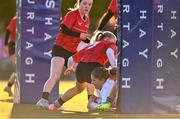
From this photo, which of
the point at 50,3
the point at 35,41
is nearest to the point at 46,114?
the point at 35,41

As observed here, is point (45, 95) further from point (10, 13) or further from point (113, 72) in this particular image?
point (10, 13)

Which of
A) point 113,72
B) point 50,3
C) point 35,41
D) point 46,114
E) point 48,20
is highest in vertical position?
point 50,3

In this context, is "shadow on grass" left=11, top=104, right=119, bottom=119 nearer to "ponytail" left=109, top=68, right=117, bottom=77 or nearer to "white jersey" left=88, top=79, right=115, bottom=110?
"white jersey" left=88, top=79, right=115, bottom=110

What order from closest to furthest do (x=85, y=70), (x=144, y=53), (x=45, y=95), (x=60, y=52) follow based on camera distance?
(x=144, y=53) < (x=85, y=70) < (x=45, y=95) < (x=60, y=52)

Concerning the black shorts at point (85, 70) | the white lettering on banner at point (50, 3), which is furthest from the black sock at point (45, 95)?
the white lettering on banner at point (50, 3)

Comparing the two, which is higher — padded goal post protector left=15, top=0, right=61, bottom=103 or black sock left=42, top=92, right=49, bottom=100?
padded goal post protector left=15, top=0, right=61, bottom=103

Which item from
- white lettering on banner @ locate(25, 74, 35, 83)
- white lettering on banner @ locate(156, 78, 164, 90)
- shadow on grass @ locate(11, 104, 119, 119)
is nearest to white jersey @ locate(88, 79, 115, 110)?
shadow on grass @ locate(11, 104, 119, 119)

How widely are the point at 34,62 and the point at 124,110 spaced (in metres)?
1.87

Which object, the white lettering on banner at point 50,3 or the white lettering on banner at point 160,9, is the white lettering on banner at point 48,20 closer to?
the white lettering on banner at point 50,3

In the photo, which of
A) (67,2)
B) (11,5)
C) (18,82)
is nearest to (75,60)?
(18,82)

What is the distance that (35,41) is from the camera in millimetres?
9961

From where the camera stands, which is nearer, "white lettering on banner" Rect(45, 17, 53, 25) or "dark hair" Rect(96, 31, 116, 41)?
"dark hair" Rect(96, 31, 116, 41)

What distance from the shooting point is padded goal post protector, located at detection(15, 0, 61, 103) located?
9.91 metres

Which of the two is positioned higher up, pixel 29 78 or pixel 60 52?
pixel 60 52
